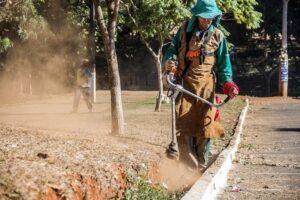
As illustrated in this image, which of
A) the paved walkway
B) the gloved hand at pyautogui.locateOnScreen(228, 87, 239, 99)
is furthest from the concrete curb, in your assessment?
the gloved hand at pyautogui.locateOnScreen(228, 87, 239, 99)

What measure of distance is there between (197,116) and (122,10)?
14.6 m

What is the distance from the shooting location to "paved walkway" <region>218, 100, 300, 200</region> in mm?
6273

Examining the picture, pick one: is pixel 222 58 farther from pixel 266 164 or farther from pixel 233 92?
pixel 266 164

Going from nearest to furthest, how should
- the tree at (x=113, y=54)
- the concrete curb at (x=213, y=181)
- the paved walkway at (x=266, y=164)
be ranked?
1. the concrete curb at (x=213, y=181)
2. the paved walkway at (x=266, y=164)
3. the tree at (x=113, y=54)

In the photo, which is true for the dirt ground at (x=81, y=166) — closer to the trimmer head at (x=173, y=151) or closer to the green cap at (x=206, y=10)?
the trimmer head at (x=173, y=151)

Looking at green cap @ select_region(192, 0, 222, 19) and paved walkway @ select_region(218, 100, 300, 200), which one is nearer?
paved walkway @ select_region(218, 100, 300, 200)

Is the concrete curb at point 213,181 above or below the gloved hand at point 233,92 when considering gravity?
below

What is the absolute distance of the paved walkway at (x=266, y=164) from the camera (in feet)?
20.6

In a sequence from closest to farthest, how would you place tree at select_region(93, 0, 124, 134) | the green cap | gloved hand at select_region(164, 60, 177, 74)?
1. the green cap
2. gloved hand at select_region(164, 60, 177, 74)
3. tree at select_region(93, 0, 124, 134)

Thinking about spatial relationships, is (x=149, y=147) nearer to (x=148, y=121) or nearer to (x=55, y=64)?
(x=148, y=121)

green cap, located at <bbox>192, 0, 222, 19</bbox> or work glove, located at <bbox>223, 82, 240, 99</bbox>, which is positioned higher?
green cap, located at <bbox>192, 0, 222, 19</bbox>

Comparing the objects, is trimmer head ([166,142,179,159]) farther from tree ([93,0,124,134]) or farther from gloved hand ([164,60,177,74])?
tree ([93,0,124,134])

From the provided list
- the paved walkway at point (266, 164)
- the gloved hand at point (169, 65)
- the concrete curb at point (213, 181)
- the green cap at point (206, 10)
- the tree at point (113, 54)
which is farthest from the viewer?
the tree at point (113, 54)

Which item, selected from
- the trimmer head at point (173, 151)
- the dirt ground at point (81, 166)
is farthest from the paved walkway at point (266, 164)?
the trimmer head at point (173, 151)
